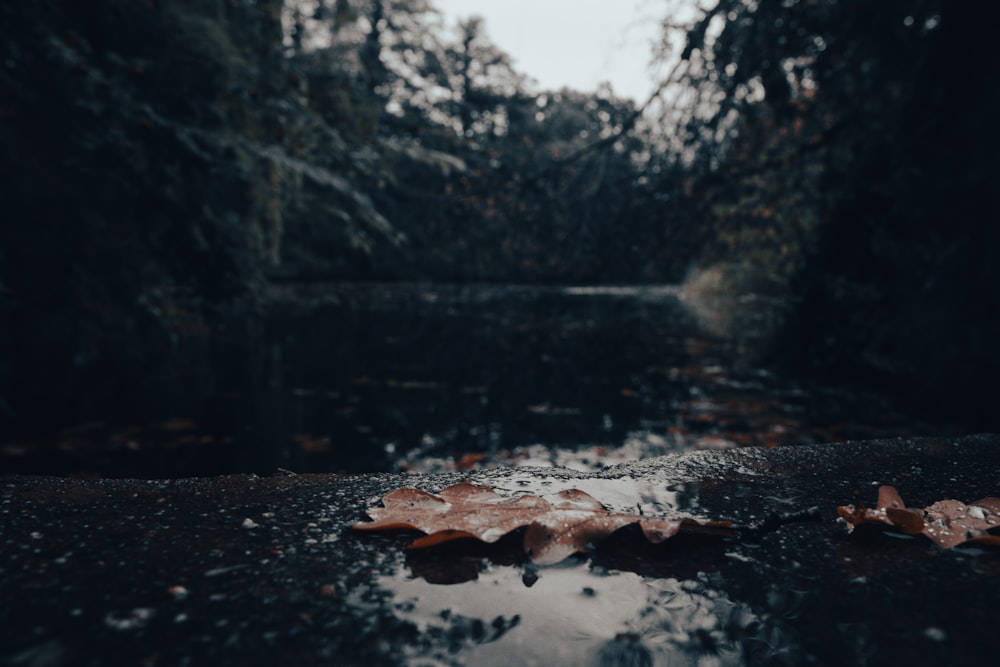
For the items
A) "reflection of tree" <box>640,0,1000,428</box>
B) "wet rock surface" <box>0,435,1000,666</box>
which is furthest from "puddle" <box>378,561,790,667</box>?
"reflection of tree" <box>640,0,1000,428</box>

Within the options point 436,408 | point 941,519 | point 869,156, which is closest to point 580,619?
point 941,519

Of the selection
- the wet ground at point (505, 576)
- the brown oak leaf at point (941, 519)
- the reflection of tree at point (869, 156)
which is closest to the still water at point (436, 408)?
the reflection of tree at point (869, 156)

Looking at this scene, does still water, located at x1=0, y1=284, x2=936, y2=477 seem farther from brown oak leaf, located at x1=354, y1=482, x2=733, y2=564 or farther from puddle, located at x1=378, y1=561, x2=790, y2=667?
puddle, located at x1=378, y1=561, x2=790, y2=667

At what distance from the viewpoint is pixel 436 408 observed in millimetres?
6098

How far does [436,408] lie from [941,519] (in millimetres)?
5305

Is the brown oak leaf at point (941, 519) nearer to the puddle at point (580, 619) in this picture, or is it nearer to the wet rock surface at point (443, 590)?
the wet rock surface at point (443, 590)

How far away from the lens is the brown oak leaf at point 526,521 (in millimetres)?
926

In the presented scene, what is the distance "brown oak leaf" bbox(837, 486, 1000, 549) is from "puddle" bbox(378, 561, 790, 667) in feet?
1.17

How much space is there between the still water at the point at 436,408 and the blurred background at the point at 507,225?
43 millimetres

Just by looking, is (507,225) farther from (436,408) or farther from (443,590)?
(443,590)

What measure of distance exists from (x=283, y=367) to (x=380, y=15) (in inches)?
1128

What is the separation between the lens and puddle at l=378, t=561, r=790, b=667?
69cm

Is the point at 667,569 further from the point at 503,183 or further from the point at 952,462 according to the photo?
the point at 503,183

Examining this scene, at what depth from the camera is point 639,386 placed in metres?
7.18
